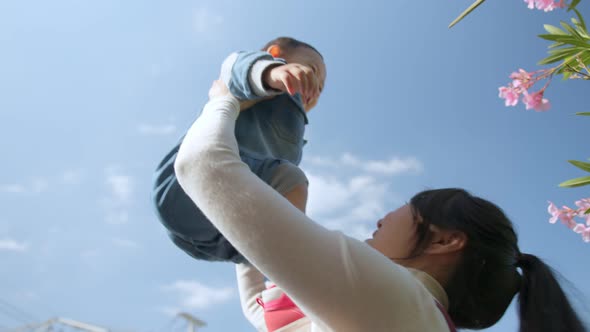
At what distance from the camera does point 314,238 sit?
575mm

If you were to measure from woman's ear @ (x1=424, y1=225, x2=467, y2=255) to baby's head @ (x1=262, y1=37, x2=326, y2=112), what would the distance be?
0.57 meters

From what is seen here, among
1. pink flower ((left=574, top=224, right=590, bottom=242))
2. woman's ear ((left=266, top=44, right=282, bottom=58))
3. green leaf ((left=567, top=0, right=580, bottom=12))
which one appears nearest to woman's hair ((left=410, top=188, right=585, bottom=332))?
woman's ear ((left=266, top=44, right=282, bottom=58))

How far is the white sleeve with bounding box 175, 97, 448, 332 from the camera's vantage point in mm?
556

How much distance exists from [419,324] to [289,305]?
15.2 inches

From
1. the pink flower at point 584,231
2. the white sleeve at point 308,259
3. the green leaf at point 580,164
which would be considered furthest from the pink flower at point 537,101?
the white sleeve at point 308,259

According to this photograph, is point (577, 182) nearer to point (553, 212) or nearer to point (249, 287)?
point (553, 212)

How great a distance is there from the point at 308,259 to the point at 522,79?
2.05 m

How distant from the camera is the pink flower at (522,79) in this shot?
7.19 feet

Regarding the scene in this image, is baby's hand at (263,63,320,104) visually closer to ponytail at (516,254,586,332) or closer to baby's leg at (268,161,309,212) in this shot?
baby's leg at (268,161,309,212)

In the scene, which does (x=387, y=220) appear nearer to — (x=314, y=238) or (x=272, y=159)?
(x=272, y=159)

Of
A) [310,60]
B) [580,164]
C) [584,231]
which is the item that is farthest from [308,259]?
[584,231]

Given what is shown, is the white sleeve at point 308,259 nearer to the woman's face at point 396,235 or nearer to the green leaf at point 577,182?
the woman's face at point 396,235

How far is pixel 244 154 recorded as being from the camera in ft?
3.88

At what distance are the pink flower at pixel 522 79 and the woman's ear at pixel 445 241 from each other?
1513 millimetres
